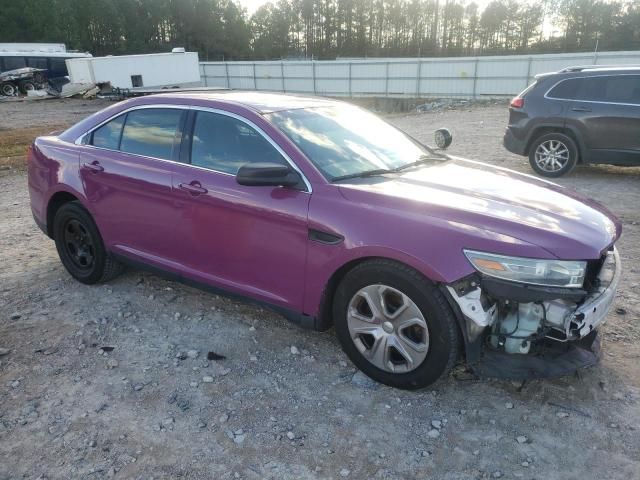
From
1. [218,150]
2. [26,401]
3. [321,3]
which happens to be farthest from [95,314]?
[321,3]

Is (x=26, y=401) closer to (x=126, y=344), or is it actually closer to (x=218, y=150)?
(x=126, y=344)

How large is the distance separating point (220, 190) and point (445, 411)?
6.49 ft

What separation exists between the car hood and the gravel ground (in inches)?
36.6

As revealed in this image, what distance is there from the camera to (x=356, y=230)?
9.48 ft

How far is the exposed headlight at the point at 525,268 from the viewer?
2584 mm

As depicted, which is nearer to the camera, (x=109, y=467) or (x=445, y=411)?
(x=109, y=467)

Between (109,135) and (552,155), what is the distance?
6.94 meters

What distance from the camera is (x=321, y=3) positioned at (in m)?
81.4

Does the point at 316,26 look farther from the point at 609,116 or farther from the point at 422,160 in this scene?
the point at 422,160

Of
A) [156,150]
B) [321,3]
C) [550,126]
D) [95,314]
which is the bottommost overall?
[95,314]

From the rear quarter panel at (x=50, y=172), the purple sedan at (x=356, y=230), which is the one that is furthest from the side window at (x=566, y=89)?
the rear quarter panel at (x=50, y=172)

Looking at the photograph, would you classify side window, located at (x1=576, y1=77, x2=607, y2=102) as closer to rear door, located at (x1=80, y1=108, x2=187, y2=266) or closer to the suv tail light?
the suv tail light

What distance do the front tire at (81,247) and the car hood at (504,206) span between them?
250 centimetres

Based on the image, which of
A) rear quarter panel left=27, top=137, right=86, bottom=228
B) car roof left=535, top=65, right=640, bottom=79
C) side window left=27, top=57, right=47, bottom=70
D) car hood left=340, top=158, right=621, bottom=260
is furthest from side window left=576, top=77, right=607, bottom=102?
side window left=27, top=57, right=47, bottom=70
